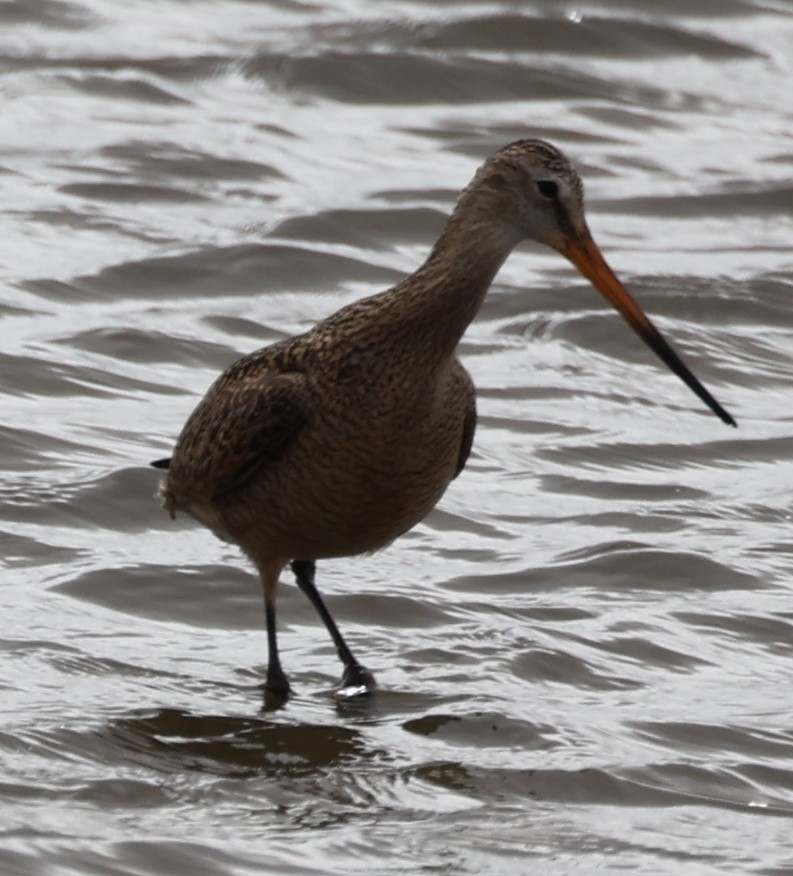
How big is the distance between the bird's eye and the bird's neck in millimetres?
123

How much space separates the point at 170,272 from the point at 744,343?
2439mm

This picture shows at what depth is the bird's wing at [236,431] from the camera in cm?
627

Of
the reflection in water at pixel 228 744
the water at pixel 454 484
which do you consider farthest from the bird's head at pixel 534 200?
the reflection in water at pixel 228 744

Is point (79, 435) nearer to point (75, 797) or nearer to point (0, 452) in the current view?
point (0, 452)

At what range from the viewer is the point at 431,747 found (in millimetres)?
6043

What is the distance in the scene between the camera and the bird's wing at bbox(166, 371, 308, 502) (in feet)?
20.6

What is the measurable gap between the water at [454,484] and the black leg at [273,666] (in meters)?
0.06

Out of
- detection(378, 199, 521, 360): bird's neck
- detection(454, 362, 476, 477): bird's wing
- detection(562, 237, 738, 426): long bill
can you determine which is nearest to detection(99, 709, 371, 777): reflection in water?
detection(454, 362, 476, 477): bird's wing

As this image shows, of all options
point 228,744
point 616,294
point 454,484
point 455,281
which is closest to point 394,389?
point 455,281

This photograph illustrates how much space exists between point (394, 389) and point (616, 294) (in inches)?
25.3

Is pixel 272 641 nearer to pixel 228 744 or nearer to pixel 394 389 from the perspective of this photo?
pixel 228 744

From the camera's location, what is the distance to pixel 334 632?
6.72m

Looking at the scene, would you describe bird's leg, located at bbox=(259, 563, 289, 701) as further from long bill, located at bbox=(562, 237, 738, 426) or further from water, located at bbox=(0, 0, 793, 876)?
long bill, located at bbox=(562, 237, 738, 426)

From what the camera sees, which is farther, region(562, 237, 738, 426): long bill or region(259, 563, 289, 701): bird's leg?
region(259, 563, 289, 701): bird's leg
